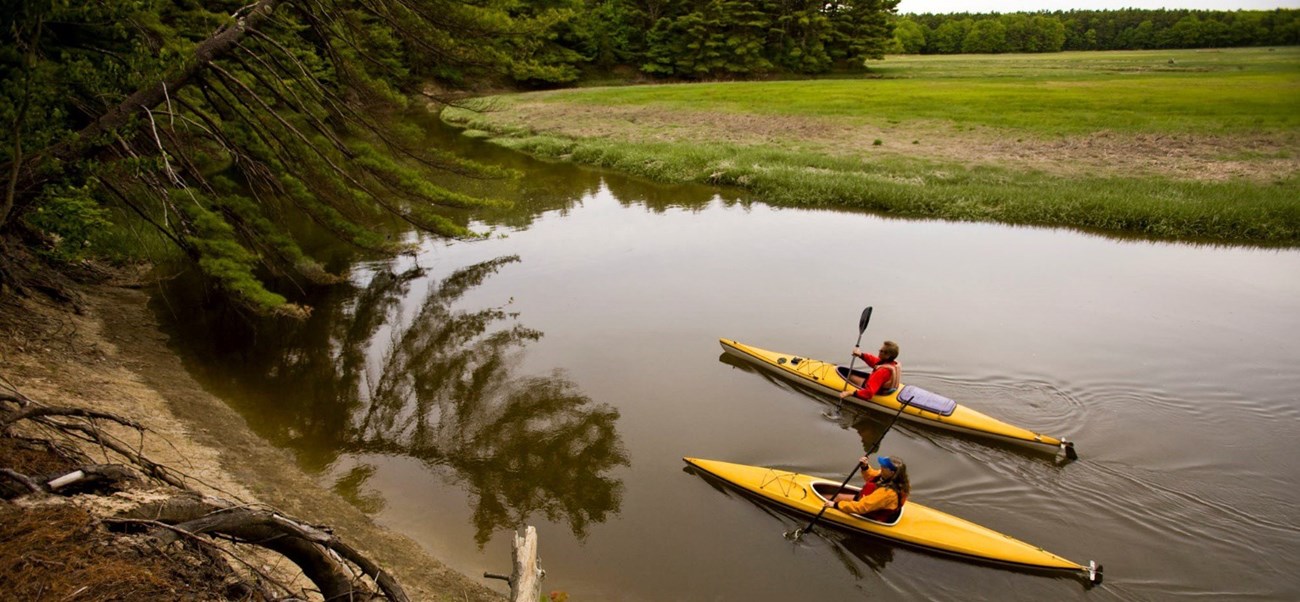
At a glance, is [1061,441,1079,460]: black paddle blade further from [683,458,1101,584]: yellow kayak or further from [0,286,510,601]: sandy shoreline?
[0,286,510,601]: sandy shoreline

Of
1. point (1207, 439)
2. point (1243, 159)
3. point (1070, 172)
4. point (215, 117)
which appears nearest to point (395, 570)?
point (215, 117)

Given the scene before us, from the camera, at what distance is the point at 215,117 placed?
11.8 m

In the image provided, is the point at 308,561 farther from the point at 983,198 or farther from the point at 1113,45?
the point at 1113,45

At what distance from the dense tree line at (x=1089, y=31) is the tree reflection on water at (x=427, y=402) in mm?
78879

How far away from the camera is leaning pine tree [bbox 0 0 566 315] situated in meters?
7.75

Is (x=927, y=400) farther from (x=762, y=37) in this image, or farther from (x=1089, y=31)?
(x=1089, y=31)

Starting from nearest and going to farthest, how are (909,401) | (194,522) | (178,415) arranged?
(194,522)
(178,415)
(909,401)

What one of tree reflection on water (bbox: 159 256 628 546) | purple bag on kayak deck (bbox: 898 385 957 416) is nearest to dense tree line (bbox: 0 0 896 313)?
tree reflection on water (bbox: 159 256 628 546)

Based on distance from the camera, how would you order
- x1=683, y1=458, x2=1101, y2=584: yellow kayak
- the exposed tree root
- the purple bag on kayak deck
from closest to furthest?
the exposed tree root
x1=683, y1=458, x2=1101, y2=584: yellow kayak
the purple bag on kayak deck

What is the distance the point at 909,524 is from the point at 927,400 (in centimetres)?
287

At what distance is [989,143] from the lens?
27141mm

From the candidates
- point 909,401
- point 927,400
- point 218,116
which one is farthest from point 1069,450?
point 218,116

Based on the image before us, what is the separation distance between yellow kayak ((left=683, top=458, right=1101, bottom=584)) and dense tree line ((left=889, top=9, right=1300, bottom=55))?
3185 inches

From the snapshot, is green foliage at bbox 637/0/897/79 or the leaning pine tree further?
green foliage at bbox 637/0/897/79
